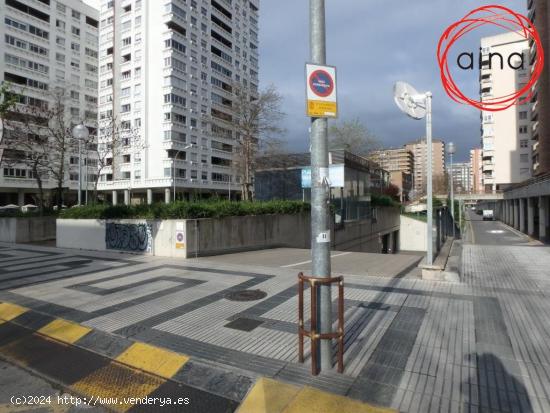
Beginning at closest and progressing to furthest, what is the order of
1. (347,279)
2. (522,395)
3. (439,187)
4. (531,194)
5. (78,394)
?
(522,395) → (78,394) → (347,279) → (531,194) → (439,187)

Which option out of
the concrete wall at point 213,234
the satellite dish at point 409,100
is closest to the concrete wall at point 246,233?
the concrete wall at point 213,234

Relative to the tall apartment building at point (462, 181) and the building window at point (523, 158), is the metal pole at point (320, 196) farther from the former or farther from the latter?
the building window at point (523, 158)

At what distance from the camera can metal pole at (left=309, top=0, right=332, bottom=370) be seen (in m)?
3.88

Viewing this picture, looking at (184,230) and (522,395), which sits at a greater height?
(184,230)

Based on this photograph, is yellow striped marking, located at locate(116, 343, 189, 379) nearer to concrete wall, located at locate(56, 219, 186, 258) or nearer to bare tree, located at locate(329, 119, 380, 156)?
concrete wall, located at locate(56, 219, 186, 258)

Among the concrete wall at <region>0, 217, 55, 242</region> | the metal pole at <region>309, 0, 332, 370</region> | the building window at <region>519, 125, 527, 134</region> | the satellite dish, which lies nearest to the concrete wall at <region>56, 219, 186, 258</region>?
the concrete wall at <region>0, 217, 55, 242</region>

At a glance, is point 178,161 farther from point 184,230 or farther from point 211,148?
point 184,230

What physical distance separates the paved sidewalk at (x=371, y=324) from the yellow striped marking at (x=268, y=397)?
17 cm

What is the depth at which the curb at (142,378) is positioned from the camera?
3.40 m

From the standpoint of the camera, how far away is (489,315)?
5688mm

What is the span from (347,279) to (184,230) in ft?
20.9

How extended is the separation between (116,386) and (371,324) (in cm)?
353

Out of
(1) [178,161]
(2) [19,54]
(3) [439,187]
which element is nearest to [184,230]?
(1) [178,161]

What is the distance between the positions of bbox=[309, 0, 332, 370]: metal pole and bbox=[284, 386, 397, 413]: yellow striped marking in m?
0.52
